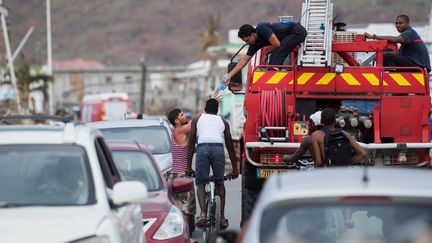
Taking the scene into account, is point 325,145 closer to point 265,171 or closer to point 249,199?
point 265,171

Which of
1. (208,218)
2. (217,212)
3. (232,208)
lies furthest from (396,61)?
(232,208)

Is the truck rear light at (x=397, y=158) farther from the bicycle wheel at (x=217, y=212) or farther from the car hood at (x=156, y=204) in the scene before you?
the car hood at (x=156, y=204)

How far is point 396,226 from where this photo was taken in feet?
21.9

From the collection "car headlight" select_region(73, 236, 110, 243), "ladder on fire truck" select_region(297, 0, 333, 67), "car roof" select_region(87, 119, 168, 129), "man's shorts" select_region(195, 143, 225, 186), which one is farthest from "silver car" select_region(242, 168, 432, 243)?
"car roof" select_region(87, 119, 168, 129)

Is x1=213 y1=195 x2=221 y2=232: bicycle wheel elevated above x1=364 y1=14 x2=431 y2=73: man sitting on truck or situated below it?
below

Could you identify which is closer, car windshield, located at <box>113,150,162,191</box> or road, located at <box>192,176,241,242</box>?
car windshield, located at <box>113,150,162,191</box>

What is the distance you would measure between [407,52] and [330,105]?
1535mm

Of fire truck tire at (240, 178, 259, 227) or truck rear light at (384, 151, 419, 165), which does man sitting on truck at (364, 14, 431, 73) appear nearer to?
truck rear light at (384, 151, 419, 165)

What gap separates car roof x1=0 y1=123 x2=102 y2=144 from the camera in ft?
→ 29.3

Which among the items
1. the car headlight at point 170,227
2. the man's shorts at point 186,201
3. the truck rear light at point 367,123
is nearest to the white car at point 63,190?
the car headlight at point 170,227

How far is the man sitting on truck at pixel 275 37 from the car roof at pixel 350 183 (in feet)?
25.8

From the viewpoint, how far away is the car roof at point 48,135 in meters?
8.95

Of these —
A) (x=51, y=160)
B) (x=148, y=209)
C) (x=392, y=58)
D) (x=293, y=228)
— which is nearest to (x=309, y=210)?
(x=293, y=228)

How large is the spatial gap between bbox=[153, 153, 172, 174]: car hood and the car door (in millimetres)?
6549
